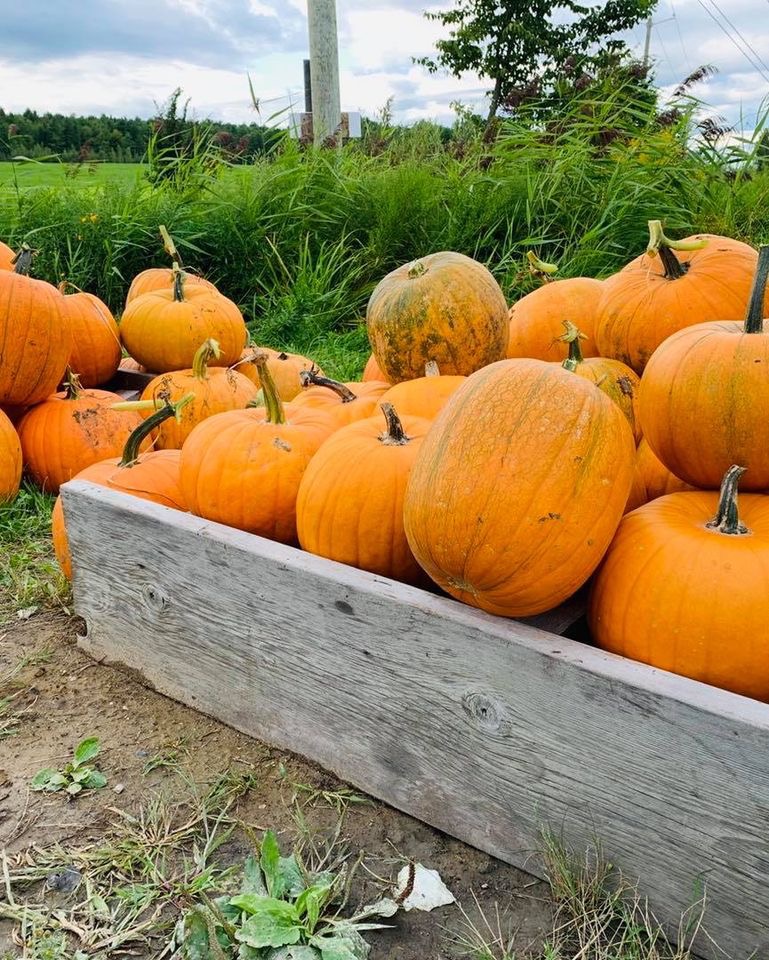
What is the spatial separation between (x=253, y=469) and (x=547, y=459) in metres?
0.75

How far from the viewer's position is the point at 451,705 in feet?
4.74

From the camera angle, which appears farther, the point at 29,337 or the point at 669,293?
the point at 29,337

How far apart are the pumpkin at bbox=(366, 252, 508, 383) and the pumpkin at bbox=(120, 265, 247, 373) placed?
3.93ft

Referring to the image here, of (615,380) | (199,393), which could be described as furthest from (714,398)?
(199,393)

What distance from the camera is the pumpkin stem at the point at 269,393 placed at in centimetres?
186

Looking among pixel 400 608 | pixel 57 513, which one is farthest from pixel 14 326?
pixel 400 608

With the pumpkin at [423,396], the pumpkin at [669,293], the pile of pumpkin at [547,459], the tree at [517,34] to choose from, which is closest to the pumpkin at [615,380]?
the pile of pumpkin at [547,459]

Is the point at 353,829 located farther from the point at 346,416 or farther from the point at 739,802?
the point at 346,416

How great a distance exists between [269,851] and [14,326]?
201 centimetres

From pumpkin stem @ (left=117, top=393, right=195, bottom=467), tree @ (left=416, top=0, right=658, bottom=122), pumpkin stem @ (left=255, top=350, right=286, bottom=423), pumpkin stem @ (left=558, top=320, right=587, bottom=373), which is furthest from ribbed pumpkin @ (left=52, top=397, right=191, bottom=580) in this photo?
tree @ (left=416, top=0, right=658, bottom=122)

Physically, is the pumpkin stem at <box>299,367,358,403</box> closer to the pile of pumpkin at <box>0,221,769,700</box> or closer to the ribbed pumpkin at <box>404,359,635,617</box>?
the pile of pumpkin at <box>0,221,769,700</box>

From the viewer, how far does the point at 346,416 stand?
2004 mm

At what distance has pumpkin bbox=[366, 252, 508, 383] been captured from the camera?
210cm

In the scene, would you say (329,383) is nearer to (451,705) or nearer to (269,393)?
(269,393)
